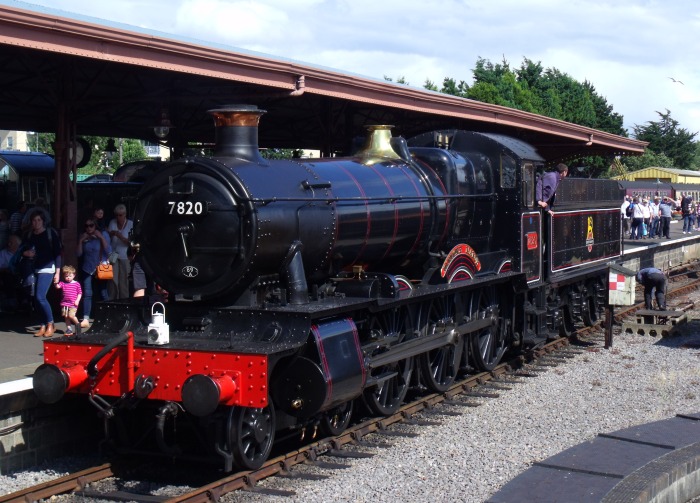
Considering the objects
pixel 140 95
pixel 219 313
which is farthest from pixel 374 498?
pixel 140 95

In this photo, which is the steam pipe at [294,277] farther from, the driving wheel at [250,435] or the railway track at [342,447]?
the railway track at [342,447]

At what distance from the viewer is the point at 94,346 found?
7359 mm

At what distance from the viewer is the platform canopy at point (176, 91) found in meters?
9.28

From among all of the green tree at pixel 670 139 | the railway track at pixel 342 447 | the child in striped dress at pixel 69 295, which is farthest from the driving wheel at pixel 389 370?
the green tree at pixel 670 139

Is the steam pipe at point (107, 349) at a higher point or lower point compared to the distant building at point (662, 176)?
lower

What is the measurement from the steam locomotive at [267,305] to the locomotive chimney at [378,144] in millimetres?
14

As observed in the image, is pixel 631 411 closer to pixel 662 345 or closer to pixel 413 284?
pixel 413 284

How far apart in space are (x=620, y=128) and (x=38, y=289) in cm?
6806

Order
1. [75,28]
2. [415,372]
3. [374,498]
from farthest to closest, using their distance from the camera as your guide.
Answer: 1. [415,372]
2. [75,28]
3. [374,498]

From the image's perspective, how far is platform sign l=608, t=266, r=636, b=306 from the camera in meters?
14.1

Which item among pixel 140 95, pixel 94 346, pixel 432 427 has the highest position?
pixel 140 95

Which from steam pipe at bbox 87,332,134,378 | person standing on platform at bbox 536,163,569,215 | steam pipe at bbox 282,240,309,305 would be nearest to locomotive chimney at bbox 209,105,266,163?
steam pipe at bbox 282,240,309,305

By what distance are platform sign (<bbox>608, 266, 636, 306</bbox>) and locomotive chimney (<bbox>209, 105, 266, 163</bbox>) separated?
797cm

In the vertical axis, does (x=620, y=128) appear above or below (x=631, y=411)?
above
